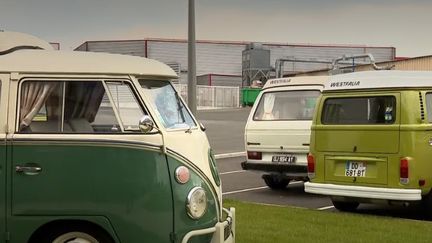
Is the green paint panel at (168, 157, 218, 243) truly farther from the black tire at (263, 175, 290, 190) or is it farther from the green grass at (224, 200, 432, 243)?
the black tire at (263, 175, 290, 190)

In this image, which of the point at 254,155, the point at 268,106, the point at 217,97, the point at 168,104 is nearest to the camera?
the point at 168,104

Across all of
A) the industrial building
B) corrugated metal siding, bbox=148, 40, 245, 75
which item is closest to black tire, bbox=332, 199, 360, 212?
the industrial building

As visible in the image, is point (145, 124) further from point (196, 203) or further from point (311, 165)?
point (311, 165)

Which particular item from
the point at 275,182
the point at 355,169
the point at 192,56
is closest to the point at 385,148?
the point at 355,169

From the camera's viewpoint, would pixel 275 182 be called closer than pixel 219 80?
Yes

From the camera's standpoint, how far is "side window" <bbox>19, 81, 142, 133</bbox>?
Result: 5.53 metres

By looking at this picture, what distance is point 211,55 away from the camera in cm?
5938

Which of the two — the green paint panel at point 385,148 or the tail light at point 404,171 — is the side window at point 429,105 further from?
the tail light at point 404,171

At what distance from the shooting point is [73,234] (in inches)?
213

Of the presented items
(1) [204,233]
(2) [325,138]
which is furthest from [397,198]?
(1) [204,233]

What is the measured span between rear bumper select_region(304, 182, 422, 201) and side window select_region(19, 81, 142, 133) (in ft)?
15.6

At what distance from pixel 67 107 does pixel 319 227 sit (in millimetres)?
3896

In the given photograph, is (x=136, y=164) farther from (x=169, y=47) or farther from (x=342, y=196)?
(x=169, y=47)

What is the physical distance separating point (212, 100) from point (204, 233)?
46036 millimetres
